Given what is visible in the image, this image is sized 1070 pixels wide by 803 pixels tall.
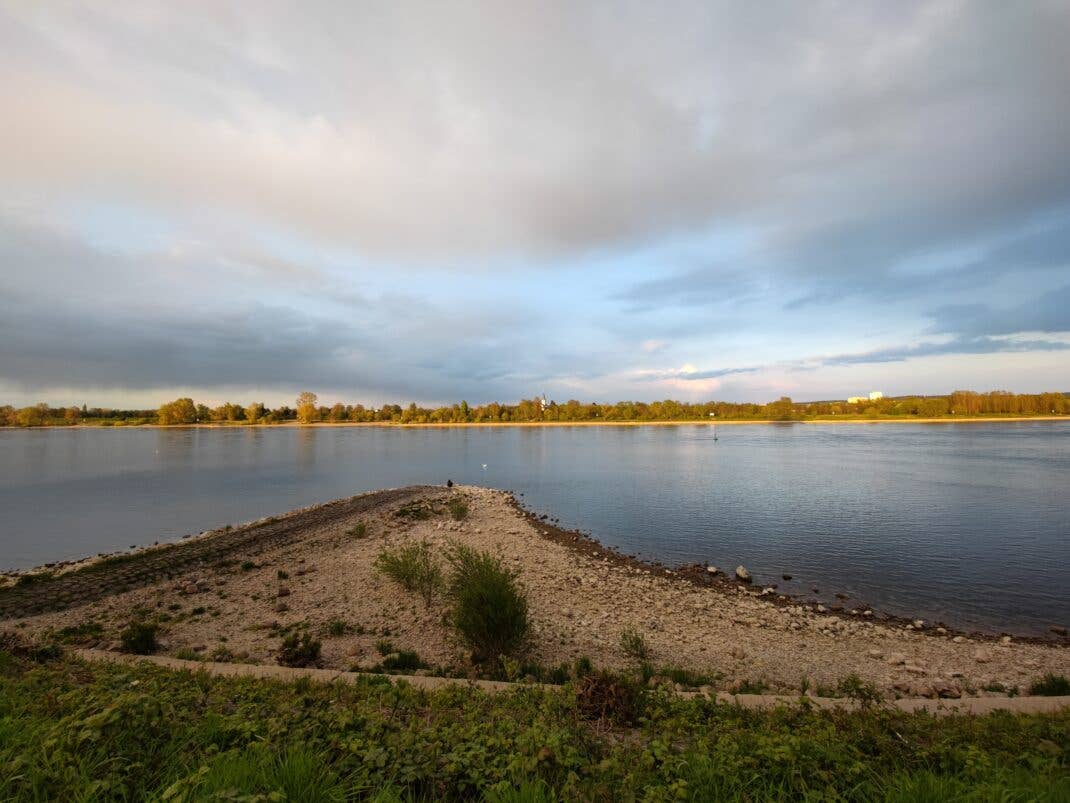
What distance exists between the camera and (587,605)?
14.9 meters

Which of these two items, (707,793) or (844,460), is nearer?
(707,793)

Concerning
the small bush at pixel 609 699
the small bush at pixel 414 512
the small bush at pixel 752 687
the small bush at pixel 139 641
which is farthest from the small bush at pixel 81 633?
the small bush at pixel 414 512

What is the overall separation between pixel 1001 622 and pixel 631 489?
28344mm

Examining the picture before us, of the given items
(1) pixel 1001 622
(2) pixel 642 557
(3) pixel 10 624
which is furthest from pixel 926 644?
(3) pixel 10 624

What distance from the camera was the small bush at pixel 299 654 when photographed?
9492mm

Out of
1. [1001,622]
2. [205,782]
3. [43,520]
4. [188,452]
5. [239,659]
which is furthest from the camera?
[188,452]

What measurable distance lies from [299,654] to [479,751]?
733cm

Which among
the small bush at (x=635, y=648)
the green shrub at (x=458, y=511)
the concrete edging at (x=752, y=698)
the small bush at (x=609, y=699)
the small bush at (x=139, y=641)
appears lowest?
the green shrub at (x=458, y=511)

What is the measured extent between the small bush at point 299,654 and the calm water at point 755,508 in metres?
16.0

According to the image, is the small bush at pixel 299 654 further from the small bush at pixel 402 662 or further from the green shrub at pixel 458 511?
the green shrub at pixel 458 511

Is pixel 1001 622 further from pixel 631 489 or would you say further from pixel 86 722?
pixel 631 489

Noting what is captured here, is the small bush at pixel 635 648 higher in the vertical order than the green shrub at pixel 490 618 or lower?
lower

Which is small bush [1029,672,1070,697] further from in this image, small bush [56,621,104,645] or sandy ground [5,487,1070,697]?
small bush [56,621,104,645]

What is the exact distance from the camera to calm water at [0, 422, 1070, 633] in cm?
1875
